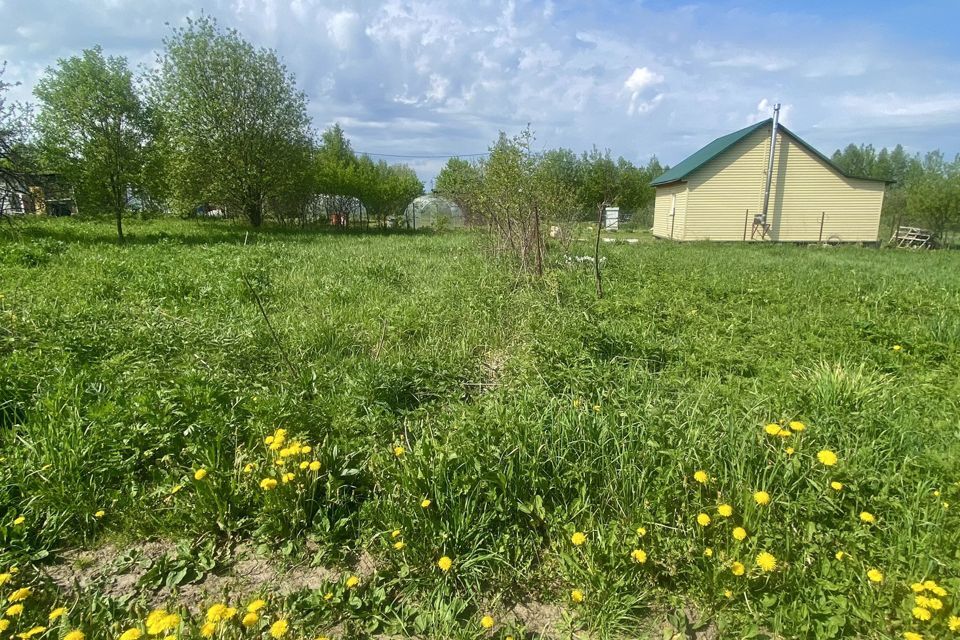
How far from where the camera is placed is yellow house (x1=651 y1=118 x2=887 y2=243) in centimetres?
2075

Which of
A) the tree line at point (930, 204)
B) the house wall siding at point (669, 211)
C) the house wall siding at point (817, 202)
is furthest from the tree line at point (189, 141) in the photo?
the tree line at point (930, 204)

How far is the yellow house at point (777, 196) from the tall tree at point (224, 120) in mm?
18431

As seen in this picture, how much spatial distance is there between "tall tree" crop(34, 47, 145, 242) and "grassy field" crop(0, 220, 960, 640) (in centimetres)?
1242

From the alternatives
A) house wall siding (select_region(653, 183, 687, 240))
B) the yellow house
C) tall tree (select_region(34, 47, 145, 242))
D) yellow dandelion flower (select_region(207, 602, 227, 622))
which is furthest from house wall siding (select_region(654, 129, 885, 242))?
yellow dandelion flower (select_region(207, 602, 227, 622))

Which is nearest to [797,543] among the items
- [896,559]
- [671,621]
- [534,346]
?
[896,559]

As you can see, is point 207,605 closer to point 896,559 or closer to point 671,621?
point 671,621

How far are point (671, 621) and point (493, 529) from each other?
0.78 meters

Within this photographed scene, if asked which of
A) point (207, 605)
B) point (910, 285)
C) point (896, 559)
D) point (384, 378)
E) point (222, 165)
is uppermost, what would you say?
point (222, 165)

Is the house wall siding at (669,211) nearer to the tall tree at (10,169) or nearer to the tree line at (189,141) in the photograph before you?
the tree line at (189,141)

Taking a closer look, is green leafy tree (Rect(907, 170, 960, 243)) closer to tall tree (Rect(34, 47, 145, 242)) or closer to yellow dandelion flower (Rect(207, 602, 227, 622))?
yellow dandelion flower (Rect(207, 602, 227, 622))

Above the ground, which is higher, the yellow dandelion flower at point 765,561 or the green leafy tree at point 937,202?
the green leafy tree at point 937,202

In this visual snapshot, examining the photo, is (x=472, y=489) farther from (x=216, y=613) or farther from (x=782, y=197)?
(x=782, y=197)

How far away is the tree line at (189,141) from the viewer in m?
13.2

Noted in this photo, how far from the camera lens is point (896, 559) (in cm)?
181
